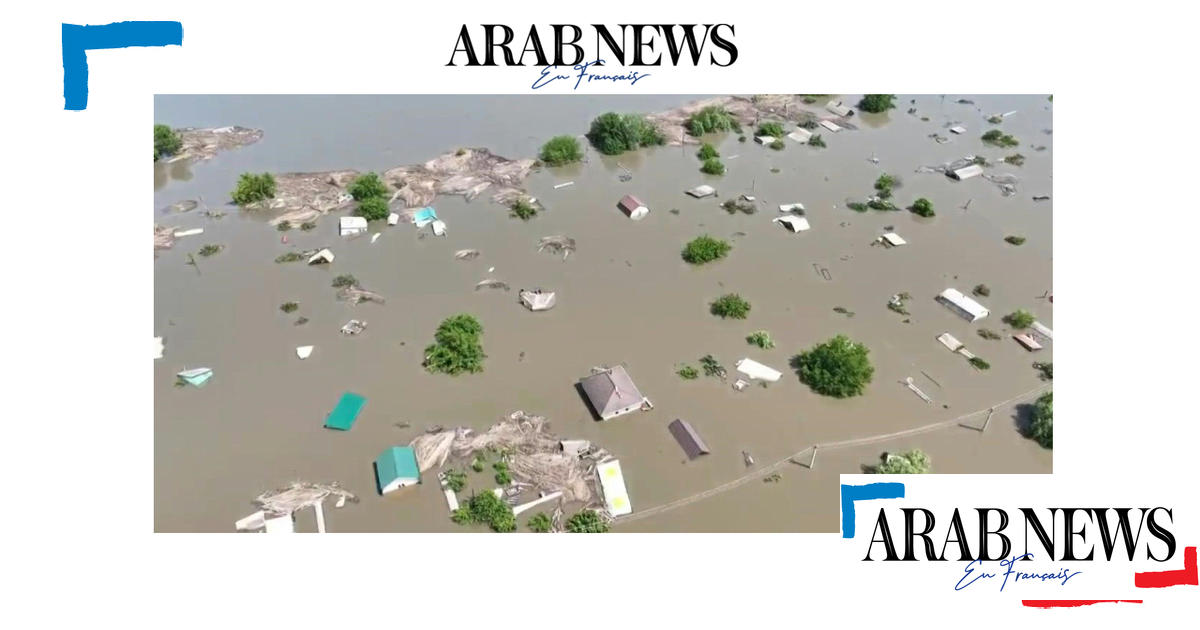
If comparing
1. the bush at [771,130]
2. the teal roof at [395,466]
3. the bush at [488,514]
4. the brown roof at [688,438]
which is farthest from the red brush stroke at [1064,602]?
the bush at [771,130]

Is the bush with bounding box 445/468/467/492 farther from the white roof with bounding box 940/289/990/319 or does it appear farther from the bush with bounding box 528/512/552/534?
the white roof with bounding box 940/289/990/319

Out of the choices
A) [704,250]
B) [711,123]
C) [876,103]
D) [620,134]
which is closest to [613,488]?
[704,250]

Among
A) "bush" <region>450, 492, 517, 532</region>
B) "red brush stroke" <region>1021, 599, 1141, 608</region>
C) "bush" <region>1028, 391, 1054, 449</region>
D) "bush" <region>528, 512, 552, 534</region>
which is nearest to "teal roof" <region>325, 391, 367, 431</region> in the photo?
"bush" <region>450, 492, 517, 532</region>

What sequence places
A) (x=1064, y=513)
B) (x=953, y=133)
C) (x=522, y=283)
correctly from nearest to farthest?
(x=1064, y=513)
(x=522, y=283)
(x=953, y=133)

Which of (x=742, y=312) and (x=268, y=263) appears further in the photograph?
(x=268, y=263)

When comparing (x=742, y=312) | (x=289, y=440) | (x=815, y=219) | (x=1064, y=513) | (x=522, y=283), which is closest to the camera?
(x=1064, y=513)

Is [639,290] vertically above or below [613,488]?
above

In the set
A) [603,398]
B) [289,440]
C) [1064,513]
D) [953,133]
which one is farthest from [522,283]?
[953,133]

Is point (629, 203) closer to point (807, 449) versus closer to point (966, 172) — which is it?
point (807, 449)

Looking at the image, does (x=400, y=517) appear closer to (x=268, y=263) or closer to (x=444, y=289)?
(x=444, y=289)
